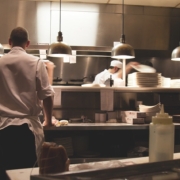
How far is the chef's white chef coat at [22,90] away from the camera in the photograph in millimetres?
2326

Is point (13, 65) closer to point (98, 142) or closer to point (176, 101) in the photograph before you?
point (98, 142)

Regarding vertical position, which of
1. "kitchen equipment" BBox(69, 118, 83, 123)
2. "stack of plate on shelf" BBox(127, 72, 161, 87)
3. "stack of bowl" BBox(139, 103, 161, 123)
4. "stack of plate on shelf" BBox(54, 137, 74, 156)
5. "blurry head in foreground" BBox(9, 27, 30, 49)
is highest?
"blurry head in foreground" BBox(9, 27, 30, 49)

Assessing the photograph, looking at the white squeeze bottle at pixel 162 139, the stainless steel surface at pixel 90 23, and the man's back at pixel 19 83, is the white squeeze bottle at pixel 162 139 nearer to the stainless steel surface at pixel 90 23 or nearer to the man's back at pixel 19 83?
Answer: the man's back at pixel 19 83

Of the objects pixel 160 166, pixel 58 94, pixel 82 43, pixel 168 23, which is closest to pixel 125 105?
pixel 58 94

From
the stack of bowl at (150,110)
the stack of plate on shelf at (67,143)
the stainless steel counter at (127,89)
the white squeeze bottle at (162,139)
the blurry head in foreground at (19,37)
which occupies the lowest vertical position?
the stack of plate on shelf at (67,143)

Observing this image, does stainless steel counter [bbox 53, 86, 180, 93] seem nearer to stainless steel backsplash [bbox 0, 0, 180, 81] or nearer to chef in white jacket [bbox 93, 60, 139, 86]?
stainless steel backsplash [bbox 0, 0, 180, 81]

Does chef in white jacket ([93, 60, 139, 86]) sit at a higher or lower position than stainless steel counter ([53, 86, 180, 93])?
higher

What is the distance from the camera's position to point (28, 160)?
2.34 metres

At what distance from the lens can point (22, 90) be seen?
239 cm

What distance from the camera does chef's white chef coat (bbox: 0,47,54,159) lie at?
233cm

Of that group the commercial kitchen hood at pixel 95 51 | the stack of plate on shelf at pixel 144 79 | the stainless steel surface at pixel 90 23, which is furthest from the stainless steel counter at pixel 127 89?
the stainless steel surface at pixel 90 23

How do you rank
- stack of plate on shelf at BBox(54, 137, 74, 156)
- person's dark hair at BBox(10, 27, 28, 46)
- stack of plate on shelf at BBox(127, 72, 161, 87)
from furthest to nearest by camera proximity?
1. stack of plate on shelf at BBox(127, 72, 161, 87)
2. stack of plate on shelf at BBox(54, 137, 74, 156)
3. person's dark hair at BBox(10, 27, 28, 46)

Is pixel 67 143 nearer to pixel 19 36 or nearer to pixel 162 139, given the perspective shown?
pixel 19 36

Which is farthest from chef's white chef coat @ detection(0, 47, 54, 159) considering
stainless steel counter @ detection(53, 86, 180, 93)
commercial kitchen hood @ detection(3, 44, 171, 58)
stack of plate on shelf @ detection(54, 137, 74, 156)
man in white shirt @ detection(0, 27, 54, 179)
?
commercial kitchen hood @ detection(3, 44, 171, 58)
